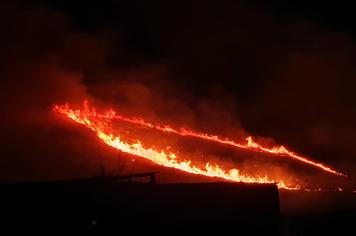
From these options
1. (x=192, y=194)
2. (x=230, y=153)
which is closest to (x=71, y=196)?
(x=192, y=194)

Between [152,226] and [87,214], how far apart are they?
217 centimetres

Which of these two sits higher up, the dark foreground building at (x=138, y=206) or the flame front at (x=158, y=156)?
the flame front at (x=158, y=156)

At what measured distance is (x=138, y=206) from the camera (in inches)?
790

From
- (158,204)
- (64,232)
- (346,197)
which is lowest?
(64,232)

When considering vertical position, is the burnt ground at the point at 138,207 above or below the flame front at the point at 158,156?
below

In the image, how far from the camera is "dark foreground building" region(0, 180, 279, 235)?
19.1 meters

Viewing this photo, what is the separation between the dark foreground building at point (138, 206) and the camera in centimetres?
1912

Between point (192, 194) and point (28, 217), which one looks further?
point (192, 194)

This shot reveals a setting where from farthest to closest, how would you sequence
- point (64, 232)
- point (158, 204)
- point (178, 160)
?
1. point (178, 160)
2. point (158, 204)
3. point (64, 232)

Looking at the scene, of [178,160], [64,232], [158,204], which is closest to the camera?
[64,232]

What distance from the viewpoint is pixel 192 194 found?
69.7ft

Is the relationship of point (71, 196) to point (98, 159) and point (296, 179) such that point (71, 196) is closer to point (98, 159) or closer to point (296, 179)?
point (98, 159)

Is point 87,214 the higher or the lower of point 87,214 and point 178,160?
the lower

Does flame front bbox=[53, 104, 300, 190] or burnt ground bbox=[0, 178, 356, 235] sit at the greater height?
flame front bbox=[53, 104, 300, 190]
